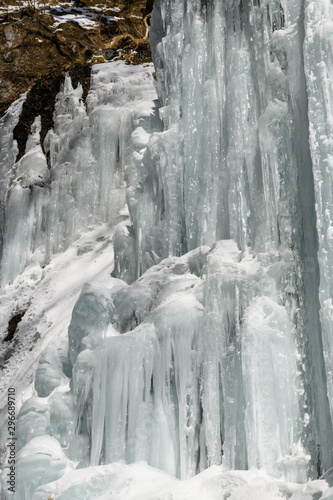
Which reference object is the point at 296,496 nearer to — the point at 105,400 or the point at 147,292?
the point at 105,400

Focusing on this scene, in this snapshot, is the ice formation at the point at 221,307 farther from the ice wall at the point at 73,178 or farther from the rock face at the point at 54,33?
the rock face at the point at 54,33

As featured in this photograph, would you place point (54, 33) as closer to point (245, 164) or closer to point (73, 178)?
point (73, 178)

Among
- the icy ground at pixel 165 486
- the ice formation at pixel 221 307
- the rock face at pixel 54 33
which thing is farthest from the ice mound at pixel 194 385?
the rock face at pixel 54 33

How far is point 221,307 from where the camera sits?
6121 mm

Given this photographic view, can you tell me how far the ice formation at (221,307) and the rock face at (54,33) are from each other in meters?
11.1

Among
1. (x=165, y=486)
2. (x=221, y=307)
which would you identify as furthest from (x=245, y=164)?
(x=165, y=486)

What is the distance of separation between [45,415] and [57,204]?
20.2 feet

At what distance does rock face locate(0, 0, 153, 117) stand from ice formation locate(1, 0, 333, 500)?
11052 mm

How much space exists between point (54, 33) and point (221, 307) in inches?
657

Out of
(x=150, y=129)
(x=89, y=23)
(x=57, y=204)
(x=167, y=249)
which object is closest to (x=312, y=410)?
(x=167, y=249)

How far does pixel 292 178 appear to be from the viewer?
614 cm

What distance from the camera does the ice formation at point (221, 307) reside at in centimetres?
533

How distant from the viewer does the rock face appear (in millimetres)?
18875

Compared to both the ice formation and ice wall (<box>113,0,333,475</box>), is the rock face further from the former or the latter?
the ice formation
